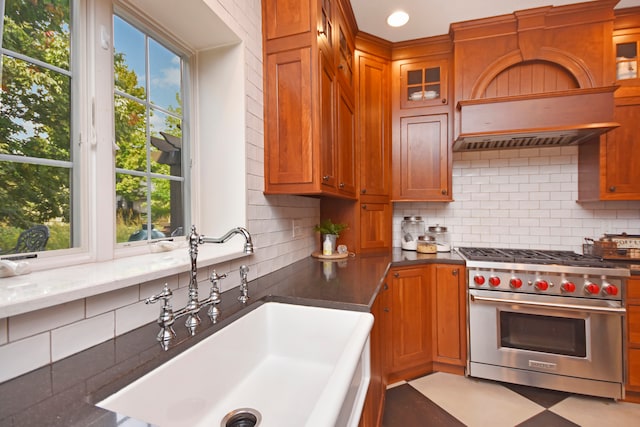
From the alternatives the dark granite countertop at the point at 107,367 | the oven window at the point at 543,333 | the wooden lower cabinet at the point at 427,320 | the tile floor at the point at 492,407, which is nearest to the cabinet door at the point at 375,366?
the dark granite countertop at the point at 107,367

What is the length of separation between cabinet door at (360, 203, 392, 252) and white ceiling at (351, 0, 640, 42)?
4.84 ft

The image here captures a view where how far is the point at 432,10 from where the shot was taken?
2152 millimetres

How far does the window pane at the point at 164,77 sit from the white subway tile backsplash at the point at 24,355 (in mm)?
1027

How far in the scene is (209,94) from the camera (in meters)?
1.52

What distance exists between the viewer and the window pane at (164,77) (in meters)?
1.30

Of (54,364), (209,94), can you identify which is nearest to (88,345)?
(54,364)

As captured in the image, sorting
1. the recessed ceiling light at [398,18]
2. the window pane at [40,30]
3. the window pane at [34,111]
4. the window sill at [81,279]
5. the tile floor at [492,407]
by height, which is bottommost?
the tile floor at [492,407]

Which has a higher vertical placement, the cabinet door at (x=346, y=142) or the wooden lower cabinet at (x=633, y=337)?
the cabinet door at (x=346, y=142)

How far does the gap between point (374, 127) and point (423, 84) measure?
602 millimetres

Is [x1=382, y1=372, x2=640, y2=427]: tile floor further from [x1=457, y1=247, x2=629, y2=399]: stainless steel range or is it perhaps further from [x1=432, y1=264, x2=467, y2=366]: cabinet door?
[x1=432, y1=264, x2=467, y2=366]: cabinet door

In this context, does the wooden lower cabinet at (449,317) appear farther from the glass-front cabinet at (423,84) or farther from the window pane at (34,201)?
the window pane at (34,201)

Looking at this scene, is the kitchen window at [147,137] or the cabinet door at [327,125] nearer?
the kitchen window at [147,137]

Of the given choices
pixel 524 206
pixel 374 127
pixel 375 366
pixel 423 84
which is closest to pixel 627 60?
pixel 524 206

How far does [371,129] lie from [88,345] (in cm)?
232
